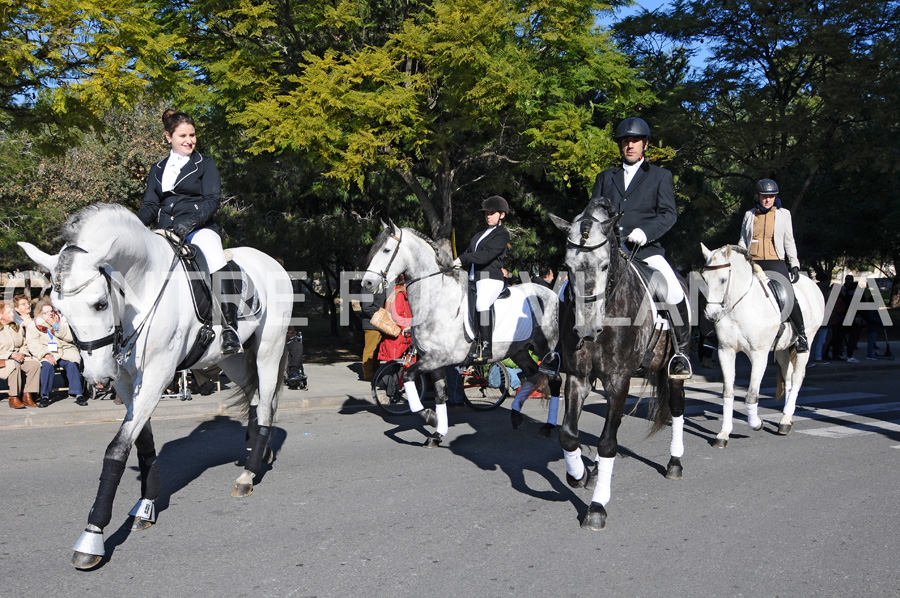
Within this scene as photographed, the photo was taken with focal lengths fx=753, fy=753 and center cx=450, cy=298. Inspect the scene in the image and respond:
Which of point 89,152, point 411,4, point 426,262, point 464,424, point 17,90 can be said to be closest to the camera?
point 426,262

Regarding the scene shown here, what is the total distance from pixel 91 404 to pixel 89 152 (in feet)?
56.2

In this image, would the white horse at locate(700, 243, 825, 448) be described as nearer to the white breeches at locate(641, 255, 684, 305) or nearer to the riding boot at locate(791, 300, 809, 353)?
the riding boot at locate(791, 300, 809, 353)

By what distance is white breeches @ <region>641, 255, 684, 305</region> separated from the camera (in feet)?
21.2

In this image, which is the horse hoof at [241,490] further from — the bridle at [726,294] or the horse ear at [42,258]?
the bridle at [726,294]

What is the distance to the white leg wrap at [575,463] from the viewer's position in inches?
233

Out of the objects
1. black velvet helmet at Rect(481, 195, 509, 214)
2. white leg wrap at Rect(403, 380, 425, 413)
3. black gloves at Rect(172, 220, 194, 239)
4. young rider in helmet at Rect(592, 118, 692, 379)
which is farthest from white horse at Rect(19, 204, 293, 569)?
young rider in helmet at Rect(592, 118, 692, 379)

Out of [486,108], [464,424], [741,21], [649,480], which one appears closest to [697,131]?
[741,21]

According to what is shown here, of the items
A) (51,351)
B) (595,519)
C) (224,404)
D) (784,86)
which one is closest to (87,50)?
(51,351)

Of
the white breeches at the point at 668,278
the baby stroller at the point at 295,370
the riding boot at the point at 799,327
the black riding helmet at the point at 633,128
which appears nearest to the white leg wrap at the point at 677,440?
the white breeches at the point at 668,278

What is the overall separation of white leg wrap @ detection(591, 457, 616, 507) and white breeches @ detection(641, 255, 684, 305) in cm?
160

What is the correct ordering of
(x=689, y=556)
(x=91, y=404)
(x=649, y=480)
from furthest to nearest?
(x=91, y=404)
(x=649, y=480)
(x=689, y=556)

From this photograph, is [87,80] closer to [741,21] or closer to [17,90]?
[17,90]

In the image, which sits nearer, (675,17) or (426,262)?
(426,262)

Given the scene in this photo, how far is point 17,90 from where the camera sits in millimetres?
12617
